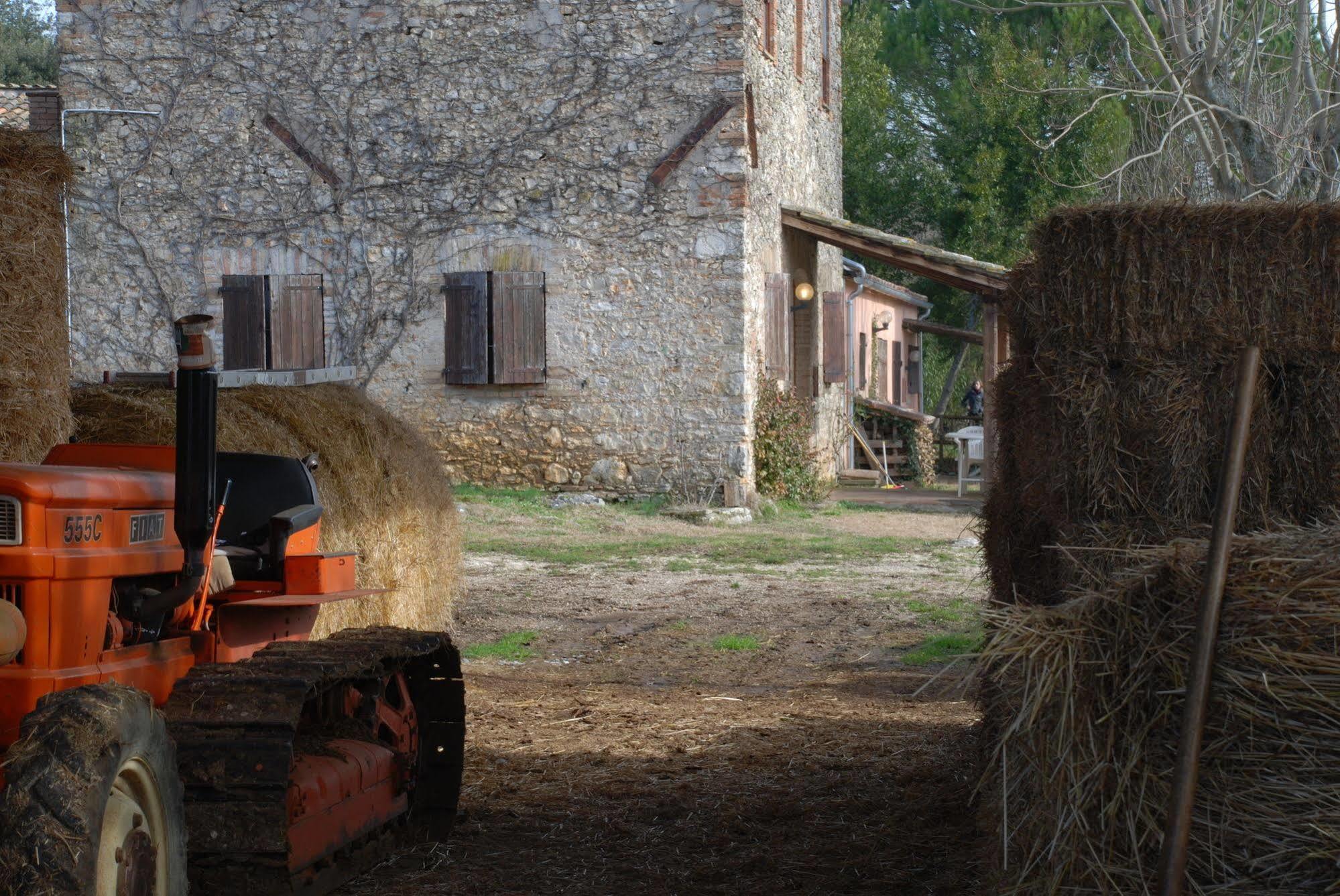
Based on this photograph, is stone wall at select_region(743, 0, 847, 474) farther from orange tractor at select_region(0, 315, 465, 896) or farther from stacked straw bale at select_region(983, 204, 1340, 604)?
orange tractor at select_region(0, 315, 465, 896)

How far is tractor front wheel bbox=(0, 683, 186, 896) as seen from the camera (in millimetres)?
2924

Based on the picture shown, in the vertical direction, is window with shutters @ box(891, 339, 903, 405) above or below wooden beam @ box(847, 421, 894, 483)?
above

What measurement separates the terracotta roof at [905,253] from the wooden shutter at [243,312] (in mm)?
6625

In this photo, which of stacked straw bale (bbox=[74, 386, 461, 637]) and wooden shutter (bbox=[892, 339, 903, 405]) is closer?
stacked straw bale (bbox=[74, 386, 461, 637])

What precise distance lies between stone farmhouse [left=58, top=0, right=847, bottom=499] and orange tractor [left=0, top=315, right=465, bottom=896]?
11.3 m

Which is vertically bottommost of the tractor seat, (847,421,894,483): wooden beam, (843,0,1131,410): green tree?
the tractor seat

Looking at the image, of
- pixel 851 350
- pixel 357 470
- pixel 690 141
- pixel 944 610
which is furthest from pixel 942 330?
pixel 357 470

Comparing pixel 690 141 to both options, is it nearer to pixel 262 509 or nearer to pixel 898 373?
pixel 262 509

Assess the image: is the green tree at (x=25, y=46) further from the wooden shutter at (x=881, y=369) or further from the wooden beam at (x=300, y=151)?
the wooden shutter at (x=881, y=369)

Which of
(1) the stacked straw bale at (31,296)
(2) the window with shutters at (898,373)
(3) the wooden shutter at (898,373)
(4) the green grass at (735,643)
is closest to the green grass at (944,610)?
(4) the green grass at (735,643)

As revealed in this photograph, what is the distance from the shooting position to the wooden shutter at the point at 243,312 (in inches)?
651

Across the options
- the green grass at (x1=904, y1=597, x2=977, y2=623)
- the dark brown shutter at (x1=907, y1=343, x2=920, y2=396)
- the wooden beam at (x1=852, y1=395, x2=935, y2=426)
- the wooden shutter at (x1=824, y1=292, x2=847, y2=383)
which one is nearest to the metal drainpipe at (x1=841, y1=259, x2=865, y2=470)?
the wooden beam at (x1=852, y1=395, x2=935, y2=426)

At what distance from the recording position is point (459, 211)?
16250 millimetres

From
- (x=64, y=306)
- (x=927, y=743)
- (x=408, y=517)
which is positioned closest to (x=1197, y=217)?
(x=927, y=743)
